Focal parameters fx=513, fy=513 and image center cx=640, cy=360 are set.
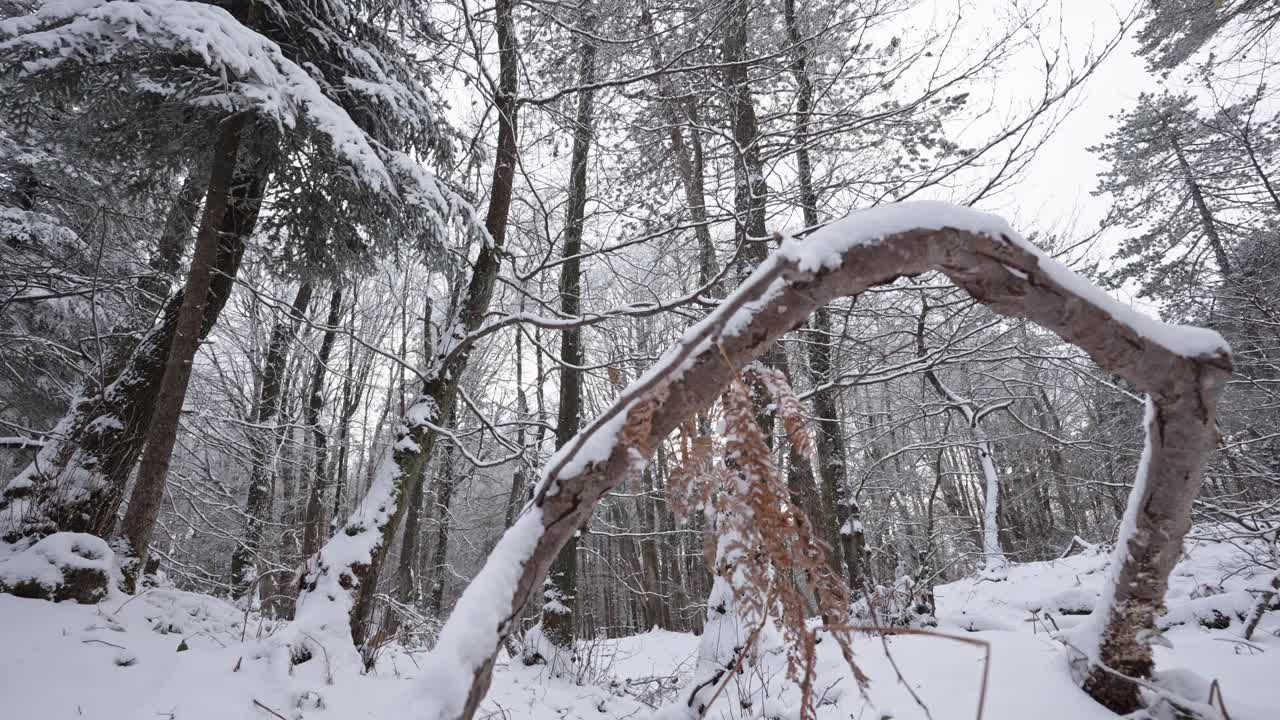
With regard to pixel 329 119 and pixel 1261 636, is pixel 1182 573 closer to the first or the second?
pixel 1261 636

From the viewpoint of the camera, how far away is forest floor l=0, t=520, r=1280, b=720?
199 cm

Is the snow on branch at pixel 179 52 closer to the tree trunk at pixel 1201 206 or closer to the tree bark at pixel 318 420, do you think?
the tree bark at pixel 318 420

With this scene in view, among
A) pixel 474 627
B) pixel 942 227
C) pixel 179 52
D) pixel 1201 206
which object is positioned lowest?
pixel 474 627

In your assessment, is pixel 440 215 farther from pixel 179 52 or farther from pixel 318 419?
pixel 318 419

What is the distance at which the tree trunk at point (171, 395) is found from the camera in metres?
4.56

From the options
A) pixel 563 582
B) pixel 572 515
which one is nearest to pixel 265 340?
pixel 563 582

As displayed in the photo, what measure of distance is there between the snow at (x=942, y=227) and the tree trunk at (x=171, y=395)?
18.2 ft

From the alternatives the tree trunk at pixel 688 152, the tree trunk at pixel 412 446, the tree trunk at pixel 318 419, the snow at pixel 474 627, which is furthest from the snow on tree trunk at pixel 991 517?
the tree trunk at pixel 318 419

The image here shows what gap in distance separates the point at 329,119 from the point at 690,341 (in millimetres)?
4615

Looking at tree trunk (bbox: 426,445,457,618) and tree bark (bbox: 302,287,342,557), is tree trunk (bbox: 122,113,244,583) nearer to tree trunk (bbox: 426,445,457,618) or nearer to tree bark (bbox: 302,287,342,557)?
tree bark (bbox: 302,287,342,557)

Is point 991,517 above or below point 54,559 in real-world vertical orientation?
above

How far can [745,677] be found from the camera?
3740 millimetres

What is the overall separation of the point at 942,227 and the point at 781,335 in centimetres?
46

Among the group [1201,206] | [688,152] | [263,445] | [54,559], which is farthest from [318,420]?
[1201,206]
